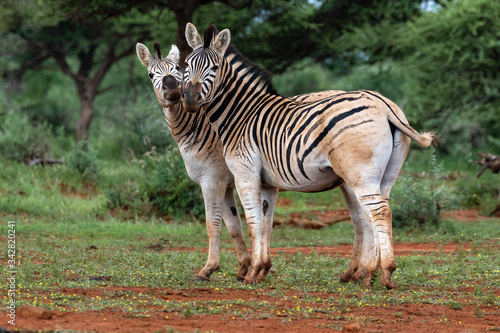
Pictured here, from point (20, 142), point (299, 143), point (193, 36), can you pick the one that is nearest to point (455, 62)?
point (20, 142)

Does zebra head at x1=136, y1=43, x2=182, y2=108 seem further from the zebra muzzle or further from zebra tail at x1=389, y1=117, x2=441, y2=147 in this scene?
zebra tail at x1=389, y1=117, x2=441, y2=147

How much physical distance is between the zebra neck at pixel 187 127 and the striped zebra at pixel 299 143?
0.29 metres

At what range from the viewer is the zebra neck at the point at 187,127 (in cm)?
761

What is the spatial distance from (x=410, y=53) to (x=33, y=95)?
58.1 ft

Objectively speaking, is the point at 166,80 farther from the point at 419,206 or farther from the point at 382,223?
the point at 419,206

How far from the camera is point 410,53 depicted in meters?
21.0

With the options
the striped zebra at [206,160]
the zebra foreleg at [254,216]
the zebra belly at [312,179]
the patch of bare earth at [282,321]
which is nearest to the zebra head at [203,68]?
the striped zebra at [206,160]

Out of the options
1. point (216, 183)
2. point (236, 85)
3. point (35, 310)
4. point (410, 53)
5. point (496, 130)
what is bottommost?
point (35, 310)

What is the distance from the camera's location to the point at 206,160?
293 inches

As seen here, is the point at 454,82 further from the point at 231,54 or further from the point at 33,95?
the point at 33,95

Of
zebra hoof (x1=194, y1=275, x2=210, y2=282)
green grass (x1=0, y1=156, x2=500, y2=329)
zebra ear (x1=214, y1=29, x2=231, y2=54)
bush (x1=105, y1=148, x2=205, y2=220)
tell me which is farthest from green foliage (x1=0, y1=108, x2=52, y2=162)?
zebra hoof (x1=194, y1=275, x2=210, y2=282)

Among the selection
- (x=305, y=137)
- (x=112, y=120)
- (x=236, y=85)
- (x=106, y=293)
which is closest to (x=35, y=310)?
(x=106, y=293)

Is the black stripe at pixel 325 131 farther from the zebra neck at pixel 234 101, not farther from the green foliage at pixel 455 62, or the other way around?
the green foliage at pixel 455 62

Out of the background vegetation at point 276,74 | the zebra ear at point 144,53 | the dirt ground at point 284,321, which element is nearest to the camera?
the dirt ground at point 284,321
